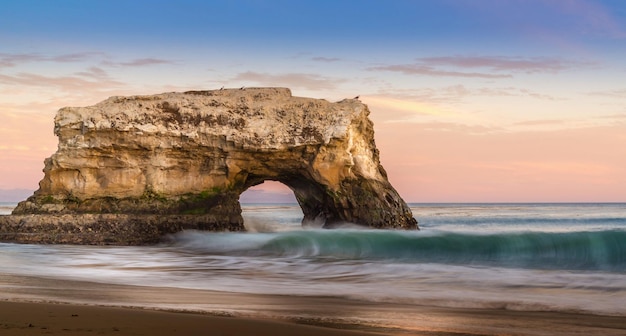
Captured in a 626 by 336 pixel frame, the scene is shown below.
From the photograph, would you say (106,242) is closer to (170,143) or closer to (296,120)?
(170,143)

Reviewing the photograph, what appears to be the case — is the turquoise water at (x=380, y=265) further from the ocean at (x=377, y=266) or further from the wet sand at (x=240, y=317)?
the wet sand at (x=240, y=317)

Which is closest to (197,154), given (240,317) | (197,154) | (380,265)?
(197,154)

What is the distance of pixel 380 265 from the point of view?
17.0m

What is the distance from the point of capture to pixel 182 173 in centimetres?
2564

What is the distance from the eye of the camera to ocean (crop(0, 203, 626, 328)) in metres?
11.7

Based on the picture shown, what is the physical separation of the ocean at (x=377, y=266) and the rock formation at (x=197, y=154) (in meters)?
1.71

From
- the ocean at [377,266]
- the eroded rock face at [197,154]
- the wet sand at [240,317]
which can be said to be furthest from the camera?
the eroded rock face at [197,154]

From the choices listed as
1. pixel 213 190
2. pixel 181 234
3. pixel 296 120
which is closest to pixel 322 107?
pixel 296 120

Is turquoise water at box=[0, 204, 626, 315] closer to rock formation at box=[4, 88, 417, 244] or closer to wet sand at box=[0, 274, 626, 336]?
→ wet sand at box=[0, 274, 626, 336]

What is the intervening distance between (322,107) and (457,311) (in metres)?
16.4

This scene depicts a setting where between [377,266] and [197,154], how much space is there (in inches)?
413

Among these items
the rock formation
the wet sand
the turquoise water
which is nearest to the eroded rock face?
the rock formation

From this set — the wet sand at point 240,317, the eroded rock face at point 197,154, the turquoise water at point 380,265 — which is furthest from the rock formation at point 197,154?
the wet sand at point 240,317

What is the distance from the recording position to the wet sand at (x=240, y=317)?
22.8 feet
